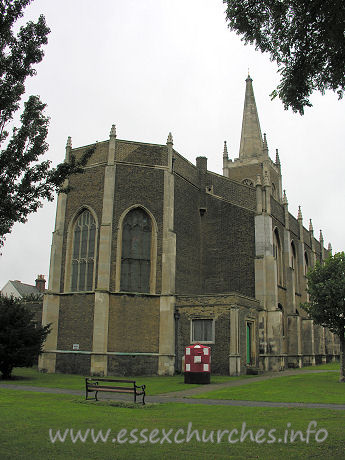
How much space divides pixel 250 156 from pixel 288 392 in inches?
1556

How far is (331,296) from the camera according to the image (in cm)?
2209

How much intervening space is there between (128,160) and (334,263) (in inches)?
563

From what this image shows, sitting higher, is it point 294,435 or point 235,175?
point 235,175

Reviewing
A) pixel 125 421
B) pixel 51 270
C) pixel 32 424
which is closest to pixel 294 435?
pixel 125 421

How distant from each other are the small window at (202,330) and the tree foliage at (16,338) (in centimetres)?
861

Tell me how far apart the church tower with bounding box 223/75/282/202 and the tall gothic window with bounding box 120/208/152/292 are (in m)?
25.7

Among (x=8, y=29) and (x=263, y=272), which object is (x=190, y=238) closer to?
(x=263, y=272)

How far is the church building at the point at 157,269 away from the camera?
2747cm

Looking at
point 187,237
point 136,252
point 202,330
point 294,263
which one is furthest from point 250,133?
point 202,330

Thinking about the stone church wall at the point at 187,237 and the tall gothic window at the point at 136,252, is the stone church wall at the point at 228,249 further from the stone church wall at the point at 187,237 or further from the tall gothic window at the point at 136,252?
the tall gothic window at the point at 136,252

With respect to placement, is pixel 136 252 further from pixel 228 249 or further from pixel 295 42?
pixel 295 42

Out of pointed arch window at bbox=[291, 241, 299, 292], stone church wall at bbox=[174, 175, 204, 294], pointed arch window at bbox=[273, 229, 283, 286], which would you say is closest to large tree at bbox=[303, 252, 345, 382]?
stone church wall at bbox=[174, 175, 204, 294]

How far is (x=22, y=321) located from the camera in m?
23.5

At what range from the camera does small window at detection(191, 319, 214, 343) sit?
2742 cm
